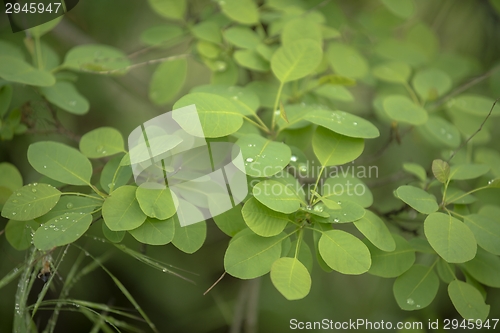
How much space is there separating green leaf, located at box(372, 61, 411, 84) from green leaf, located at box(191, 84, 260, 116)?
41 cm

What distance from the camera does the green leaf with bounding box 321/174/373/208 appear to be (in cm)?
68

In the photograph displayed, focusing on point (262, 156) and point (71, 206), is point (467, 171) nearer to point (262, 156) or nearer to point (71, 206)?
point (262, 156)

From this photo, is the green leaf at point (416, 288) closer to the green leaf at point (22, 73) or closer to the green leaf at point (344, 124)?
the green leaf at point (344, 124)

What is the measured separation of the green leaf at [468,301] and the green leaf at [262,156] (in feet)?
1.27

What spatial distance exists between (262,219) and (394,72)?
63 cm

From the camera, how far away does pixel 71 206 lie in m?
0.66

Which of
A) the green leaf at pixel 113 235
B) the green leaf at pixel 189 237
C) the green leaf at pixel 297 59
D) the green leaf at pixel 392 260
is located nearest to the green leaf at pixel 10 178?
the green leaf at pixel 113 235

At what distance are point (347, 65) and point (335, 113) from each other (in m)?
0.32

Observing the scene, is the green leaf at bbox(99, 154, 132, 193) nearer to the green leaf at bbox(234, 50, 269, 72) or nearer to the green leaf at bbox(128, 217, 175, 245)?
the green leaf at bbox(128, 217, 175, 245)

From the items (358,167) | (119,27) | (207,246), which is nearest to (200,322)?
(207,246)

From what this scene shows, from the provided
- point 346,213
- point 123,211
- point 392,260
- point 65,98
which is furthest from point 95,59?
point 392,260

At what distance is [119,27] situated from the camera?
1443mm

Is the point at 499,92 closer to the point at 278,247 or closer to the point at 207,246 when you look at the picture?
the point at 278,247

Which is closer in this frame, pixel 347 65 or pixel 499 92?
pixel 347 65
